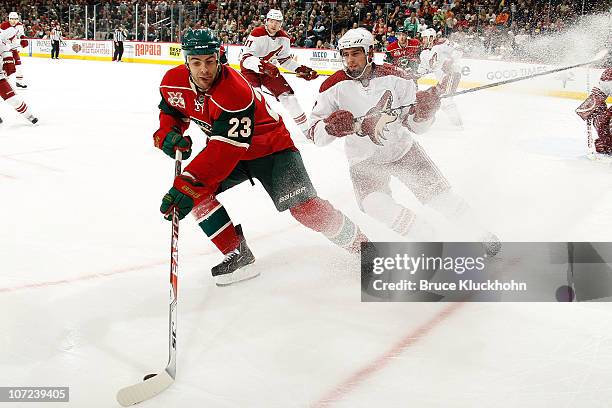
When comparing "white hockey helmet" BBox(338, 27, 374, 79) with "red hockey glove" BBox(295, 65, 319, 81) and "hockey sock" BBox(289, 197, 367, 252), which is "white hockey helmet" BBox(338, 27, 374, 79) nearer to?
"hockey sock" BBox(289, 197, 367, 252)

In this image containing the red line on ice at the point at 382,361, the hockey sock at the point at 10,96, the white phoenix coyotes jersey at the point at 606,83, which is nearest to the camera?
the red line on ice at the point at 382,361

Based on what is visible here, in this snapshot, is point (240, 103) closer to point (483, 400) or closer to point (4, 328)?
point (4, 328)

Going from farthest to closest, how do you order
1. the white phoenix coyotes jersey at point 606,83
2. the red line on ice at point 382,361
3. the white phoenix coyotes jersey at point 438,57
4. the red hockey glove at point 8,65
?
the red hockey glove at point 8,65, the white phoenix coyotes jersey at point 438,57, the white phoenix coyotes jersey at point 606,83, the red line on ice at point 382,361

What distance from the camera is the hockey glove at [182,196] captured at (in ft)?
7.42

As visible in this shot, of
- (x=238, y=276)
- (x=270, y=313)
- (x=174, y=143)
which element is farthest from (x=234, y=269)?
(x=174, y=143)

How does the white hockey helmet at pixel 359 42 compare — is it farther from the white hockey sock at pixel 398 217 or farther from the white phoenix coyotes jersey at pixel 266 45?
the white phoenix coyotes jersey at pixel 266 45

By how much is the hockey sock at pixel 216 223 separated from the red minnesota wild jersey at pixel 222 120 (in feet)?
0.79

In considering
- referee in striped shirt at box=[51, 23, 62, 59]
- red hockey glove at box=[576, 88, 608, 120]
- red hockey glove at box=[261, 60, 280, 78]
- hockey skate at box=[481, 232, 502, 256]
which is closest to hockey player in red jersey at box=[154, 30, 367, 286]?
hockey skate at box=[481, 232, 502, 256]

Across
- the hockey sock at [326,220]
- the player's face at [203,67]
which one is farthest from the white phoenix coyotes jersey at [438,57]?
the player's face at [203,67]

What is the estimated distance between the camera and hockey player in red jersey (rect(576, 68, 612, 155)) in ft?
18.4

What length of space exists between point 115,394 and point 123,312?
62cm

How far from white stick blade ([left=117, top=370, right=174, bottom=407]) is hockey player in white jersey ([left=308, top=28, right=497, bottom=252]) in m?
1.32

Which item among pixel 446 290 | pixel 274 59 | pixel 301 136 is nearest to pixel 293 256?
pixel 446 290

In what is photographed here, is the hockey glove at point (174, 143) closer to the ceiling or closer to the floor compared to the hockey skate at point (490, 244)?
closer to the ceiling
